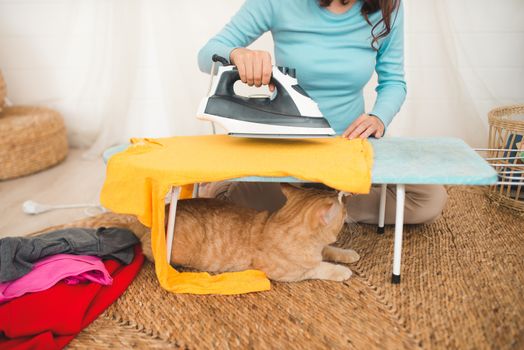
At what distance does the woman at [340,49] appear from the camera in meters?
1.27

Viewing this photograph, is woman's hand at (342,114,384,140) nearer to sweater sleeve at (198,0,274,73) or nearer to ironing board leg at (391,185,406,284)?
ironing board leg at (391,185,406,284)

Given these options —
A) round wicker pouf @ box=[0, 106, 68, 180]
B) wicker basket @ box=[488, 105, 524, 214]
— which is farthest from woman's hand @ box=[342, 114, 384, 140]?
round wicker pouf @ box=[0, 106, 68, 180]

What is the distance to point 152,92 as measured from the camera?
8.26 feet

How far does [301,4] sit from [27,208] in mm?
1254

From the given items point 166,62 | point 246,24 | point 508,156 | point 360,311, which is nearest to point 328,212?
point 360,311

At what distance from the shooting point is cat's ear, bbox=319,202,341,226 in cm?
103

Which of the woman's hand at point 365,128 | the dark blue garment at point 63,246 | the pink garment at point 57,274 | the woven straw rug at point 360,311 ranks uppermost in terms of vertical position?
the woman's hand at point 365,128

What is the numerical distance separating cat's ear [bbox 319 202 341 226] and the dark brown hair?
1.79 ft

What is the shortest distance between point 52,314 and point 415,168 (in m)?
0.88

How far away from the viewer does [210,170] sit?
0.95 m

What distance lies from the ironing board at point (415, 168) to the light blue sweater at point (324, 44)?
6.7 inches

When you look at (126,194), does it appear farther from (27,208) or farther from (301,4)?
(27,208)

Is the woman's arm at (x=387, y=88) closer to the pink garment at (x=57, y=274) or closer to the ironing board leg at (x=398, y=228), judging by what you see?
the ironing board leg at (x=398, y=228)

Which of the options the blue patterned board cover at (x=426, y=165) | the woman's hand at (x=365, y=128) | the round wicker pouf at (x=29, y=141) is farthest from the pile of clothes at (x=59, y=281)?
the round wicker pouf at (x=29, y=141)
